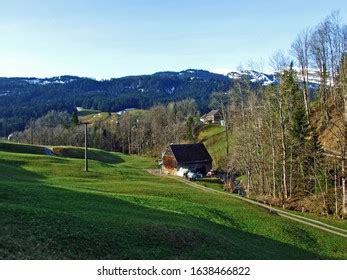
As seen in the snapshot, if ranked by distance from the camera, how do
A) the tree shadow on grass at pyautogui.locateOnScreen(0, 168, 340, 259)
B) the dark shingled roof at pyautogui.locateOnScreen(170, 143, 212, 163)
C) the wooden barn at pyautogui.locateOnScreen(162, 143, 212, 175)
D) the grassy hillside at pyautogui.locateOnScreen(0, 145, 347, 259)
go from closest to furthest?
1. the tree shadow on grass at pyautogui.locateOnScreen(0, 168, 340, 259)
2. the grassy hillside at pyautogui.locateOnScreen(0, 145, 347, 259)
3. the wooden barn at pyautogui.locateOnScreen(162, 143, 212, 175)
4. the dark shingled roof at pyautogui.locateOnScreen(170, 143, 212, 163)

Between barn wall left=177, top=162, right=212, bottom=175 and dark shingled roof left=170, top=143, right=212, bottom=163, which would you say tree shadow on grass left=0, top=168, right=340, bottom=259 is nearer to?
barn wall left=177, top=162, right=212, bottom=175

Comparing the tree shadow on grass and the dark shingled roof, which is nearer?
the tree shadow on grass

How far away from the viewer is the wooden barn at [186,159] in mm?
83688

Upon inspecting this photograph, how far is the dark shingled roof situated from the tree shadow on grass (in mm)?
55672

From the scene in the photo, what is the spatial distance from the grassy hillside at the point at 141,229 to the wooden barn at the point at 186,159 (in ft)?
132

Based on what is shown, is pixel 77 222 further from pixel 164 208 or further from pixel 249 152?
pixel 249 152

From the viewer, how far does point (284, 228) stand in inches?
1277

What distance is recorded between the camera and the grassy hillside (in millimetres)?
16297

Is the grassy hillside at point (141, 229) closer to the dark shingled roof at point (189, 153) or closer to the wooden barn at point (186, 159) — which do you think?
the wooden barn at point (186, 159)

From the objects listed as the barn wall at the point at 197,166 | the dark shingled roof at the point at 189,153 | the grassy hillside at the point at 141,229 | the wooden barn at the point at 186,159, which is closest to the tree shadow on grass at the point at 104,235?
the grassy hillside at the point at 141,229

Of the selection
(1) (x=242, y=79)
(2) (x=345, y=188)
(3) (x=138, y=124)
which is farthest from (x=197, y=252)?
(3) (x=138, y=124)

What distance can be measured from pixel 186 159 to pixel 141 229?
6422cm

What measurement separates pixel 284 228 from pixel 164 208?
9.48m

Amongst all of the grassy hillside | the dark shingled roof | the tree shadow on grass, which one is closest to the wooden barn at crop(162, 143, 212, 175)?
the dark shingled roof
